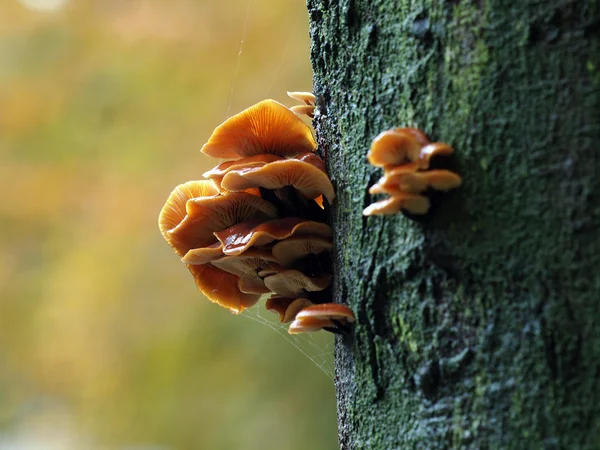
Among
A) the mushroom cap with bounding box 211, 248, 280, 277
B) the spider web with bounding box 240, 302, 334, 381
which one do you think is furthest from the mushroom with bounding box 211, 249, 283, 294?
the spider web with bounding box 240, 302, 334, 381

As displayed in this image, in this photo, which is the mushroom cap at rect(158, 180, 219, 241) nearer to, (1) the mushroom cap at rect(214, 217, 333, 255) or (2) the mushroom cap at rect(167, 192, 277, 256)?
(2) the mushroom cap at rect(167, 192, 277, 256)

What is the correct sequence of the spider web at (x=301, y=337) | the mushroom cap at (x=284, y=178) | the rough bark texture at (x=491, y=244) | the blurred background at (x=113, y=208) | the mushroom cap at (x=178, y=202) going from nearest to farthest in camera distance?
the rough bark texture at (x=491, y=244)
the mushroom cap at (x=284, y=178)
the mushroom cap at (x=178, y=202)
the spider web at (x=301, y=337)
the blurred background at (x=113, y=208)

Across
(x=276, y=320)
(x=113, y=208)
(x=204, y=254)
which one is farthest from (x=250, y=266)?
(x=113, y=208)

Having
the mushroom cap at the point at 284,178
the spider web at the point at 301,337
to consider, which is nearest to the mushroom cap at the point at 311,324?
the mushroom cap at the point at 284,178

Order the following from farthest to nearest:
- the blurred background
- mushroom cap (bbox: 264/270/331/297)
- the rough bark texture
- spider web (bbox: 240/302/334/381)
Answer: the blurred background → spider web (bbox: 240/302/334/381) → mushroom cap (bbox: 264/270/331/297) → the rough bark texture

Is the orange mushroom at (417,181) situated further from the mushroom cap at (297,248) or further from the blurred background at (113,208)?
the blurred background at (113,208)
